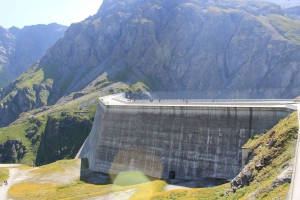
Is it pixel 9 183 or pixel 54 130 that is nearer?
pixel 9 183

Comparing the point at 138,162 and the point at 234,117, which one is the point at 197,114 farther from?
the point at 138,162

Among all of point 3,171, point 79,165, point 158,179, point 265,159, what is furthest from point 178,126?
point 3,171

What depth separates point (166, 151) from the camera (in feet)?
175

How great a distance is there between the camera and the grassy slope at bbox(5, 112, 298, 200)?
2286 cm

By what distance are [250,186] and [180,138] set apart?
87.9 feet

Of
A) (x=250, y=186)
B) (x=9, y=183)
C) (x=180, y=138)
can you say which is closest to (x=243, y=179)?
(x=250, y=186)

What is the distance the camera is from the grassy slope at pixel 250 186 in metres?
22.9

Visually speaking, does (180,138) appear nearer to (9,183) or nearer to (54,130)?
(9,183)

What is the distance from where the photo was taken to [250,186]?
2566 centimetres

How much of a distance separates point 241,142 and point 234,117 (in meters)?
4.35

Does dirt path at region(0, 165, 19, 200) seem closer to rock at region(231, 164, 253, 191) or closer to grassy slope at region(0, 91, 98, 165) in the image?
rock at region(231, 164, 253, 191)

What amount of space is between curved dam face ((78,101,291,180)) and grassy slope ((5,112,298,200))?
12.2ft

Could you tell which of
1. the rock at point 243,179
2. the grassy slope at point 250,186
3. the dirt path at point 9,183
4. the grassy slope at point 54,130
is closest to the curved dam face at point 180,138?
the grassy slope at point 250,186

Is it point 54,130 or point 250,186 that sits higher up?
point 54,130
